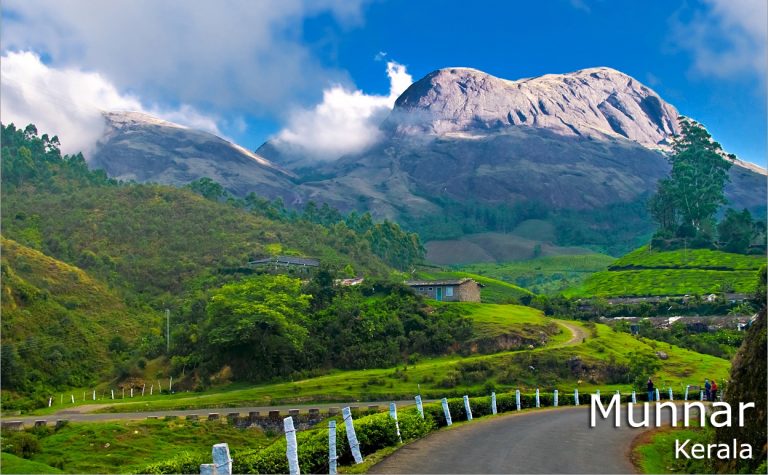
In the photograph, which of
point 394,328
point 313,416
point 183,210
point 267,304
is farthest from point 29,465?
point 183,210

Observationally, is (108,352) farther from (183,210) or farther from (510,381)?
(183,210)

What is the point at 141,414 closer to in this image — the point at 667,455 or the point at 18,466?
the point at 18,466

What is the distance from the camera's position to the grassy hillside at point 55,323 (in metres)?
68.4

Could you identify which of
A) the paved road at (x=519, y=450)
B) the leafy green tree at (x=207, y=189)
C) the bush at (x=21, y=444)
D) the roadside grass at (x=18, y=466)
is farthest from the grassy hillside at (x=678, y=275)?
the roadside grass at (x=18, y=466)

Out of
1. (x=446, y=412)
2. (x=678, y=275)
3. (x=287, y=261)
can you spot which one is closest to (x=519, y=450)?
(x=446, y=412)

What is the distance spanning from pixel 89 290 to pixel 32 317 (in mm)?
14254

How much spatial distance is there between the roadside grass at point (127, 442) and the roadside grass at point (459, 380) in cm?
1179

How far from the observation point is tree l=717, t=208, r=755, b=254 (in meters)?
118

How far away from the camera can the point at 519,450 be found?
21328 millimetres

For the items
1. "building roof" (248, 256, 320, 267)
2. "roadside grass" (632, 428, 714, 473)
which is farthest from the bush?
"building roof" (248, 256, 320, 267)

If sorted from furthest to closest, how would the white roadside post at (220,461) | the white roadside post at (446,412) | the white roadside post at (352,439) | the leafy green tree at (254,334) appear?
the leafy green tree at (254,334) → the white roadside post at (446,412) → the white roadside post at (352,439) → the white roadside post at (220,461)

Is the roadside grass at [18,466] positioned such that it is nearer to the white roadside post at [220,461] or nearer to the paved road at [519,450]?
the paved road at [519,450]

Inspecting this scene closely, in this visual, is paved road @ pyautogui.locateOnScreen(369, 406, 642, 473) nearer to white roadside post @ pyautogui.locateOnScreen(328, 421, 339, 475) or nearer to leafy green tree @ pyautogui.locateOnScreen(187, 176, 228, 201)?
white roadside post @ pyautogui.locateOnScreen(328, 421, 339, 475)

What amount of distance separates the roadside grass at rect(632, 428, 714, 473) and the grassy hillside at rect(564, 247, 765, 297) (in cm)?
7963
